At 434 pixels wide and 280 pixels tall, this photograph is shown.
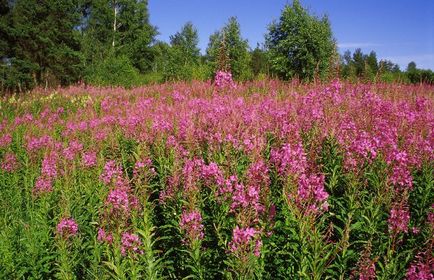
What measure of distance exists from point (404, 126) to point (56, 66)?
41.6 m

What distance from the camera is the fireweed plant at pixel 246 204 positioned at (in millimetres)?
3027

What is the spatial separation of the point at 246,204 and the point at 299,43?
23.9 m

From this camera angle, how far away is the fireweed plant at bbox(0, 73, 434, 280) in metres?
3.03

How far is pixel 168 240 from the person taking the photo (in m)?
4.34

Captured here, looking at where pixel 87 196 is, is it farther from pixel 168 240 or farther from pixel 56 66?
pixel 56 66

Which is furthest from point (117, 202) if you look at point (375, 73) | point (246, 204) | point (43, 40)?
point (43, 40)

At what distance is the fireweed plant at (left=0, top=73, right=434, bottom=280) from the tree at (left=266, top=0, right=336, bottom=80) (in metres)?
18.3

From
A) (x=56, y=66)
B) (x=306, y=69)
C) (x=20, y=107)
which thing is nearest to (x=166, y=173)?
(x=20, y=107)

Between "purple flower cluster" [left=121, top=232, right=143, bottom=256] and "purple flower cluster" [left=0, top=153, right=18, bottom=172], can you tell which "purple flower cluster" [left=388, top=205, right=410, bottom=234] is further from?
"purple flower cluster" [left=0, top=153, right=18, bottom=172]

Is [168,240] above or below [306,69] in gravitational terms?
below

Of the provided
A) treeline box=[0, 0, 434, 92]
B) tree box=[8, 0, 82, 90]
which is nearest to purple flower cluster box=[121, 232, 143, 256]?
treeline box=[0, 0, 434, 92]

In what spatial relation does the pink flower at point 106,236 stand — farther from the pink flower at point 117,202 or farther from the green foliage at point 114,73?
the green foliage at point 114,73

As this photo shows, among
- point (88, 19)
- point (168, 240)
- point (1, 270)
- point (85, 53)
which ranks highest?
point (88, 19)

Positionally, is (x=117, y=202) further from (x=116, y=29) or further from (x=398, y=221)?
(x=116, y=29)
